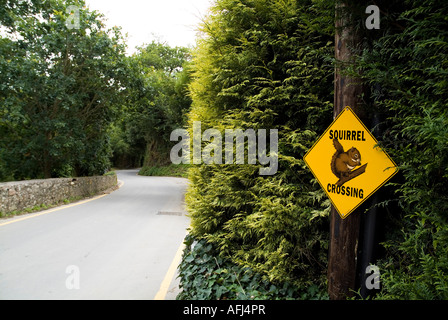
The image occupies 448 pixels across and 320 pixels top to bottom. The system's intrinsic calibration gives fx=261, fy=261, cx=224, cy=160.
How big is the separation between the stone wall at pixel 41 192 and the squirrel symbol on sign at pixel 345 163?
1011 centimetres

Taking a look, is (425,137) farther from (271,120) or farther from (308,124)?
(271,120)

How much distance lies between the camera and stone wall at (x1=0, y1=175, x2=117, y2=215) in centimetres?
873

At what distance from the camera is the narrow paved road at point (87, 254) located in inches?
156

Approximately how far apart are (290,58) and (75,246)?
5767 mm

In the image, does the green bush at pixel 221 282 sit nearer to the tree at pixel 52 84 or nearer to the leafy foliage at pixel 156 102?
the tree at pixel 52 84

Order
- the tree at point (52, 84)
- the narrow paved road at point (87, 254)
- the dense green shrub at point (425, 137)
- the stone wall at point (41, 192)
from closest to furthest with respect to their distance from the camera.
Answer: the dense green shrub at point (425, 137), the narrow paved road at point (87, 254), the stone wall at point (41, 192), the tree at point (52, 84)

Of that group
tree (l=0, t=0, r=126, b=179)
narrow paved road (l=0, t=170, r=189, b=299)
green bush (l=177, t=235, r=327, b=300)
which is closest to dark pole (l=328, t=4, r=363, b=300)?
green bush (l=177, t=235, r=327, b=300)

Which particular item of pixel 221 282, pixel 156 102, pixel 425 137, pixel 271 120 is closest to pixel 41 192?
pixel 221 282

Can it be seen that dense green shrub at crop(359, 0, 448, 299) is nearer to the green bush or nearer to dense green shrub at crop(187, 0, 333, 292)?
dense green shrub at crop(187, 0, 333, 292)

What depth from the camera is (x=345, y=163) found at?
2.54 metres

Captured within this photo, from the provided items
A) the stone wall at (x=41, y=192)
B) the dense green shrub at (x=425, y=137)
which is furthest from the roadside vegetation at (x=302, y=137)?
the stone wall at (x=41, y=192)

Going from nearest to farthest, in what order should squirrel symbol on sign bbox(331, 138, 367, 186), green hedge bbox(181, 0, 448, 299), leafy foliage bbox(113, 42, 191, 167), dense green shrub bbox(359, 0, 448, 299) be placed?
1. dense green shrub bbox(359, 0, 448, 299)
2. green hedge bbox(181, 0, 448, 299)
3. squirrel symbol on sign bbox(331, 138, 367, 186)
4. leafy foliage bbox(113, 42, 191, 167)

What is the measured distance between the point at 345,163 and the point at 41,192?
11553 mm
